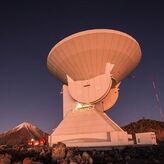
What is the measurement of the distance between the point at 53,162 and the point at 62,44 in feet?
48.8

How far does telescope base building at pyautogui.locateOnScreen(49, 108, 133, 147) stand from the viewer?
21328mm

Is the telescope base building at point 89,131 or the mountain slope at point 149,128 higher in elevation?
the mountain slope at point 149,128

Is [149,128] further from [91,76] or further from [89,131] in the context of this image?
[89,131]

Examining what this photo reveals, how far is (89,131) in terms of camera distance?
22.5 m

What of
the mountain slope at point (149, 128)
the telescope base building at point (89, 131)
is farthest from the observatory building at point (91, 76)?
the mountain slope at point (149, 128)

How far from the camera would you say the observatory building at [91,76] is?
2184 centimetres

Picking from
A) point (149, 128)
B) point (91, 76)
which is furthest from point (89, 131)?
point (149, 128)

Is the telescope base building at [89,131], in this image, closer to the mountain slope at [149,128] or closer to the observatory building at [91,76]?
the observatory building at [91,76]

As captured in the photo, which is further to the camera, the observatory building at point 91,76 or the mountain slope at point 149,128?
the mountain slope at point 149,128

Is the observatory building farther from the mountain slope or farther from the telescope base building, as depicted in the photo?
the mountain slope

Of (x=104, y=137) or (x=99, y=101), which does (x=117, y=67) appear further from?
(x=104, y=137)

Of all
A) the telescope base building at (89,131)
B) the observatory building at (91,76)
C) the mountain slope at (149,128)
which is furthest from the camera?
the mountain slope at (149,128)

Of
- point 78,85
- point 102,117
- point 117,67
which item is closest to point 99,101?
point 102,117

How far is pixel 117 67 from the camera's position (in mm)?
24438
